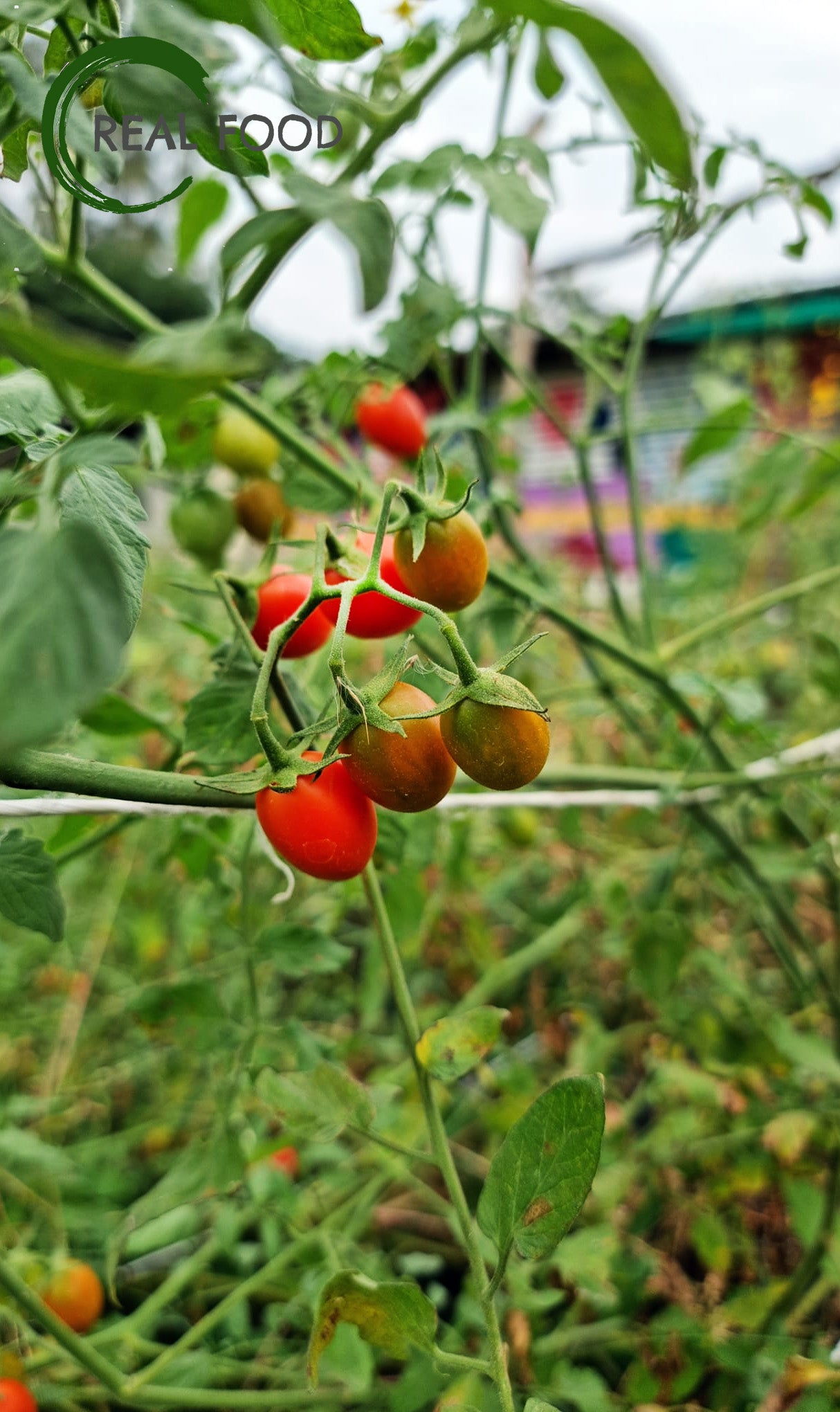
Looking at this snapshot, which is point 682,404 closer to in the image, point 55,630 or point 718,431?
point 718,431

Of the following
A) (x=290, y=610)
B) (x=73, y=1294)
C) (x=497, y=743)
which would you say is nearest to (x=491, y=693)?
(x=497, y=743)

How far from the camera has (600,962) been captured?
3.47 ft

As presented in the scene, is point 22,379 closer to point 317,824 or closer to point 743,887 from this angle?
point 317,824

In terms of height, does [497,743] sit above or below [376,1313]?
above

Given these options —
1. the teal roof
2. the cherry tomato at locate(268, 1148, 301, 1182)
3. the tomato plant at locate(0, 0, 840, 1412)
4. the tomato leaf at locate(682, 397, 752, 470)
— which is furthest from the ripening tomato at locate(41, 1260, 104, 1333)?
the teal roof

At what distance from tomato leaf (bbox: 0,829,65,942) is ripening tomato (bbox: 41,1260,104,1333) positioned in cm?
40

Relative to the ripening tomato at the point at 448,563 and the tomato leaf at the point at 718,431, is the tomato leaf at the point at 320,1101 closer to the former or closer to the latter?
the ripening tomato at the point at 448,563

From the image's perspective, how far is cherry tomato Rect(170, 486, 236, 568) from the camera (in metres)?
0.57

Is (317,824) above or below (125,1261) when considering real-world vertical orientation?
above

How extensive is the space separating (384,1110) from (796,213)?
0.65 m

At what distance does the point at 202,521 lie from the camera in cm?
57

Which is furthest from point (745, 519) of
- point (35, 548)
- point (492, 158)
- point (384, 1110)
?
point (35, 548)

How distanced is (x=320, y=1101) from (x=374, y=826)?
135 mm

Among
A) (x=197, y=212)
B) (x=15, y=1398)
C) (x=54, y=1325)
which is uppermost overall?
(x=197, y=212)
